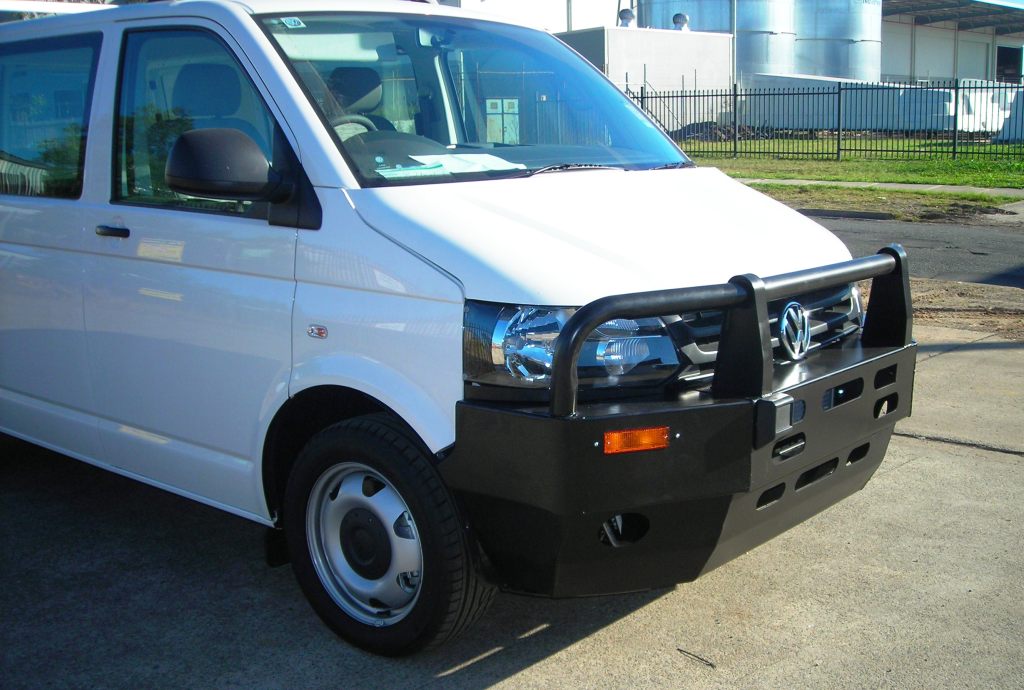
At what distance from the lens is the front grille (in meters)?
3.29

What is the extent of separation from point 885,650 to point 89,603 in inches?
110

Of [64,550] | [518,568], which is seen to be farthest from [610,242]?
[64,550]

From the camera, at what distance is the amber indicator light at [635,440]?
120 inches

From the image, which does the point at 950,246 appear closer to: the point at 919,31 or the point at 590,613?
the point at 590,613

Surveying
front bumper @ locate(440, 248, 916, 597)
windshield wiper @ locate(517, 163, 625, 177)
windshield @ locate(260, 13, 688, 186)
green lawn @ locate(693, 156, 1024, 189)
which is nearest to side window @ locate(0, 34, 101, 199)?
windshield @ locate(260, 13, 688, 186)

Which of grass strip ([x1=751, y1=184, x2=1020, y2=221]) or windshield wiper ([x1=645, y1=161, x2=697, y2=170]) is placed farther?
grass strip ([x1=751, y1=184, x2=1020, y2=221])

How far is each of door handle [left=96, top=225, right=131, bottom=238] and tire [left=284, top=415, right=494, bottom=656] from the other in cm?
118

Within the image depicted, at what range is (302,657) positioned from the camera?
12.4 feet

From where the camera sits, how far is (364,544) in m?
3.71

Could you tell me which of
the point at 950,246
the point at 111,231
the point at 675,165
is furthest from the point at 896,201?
the point at 111,231

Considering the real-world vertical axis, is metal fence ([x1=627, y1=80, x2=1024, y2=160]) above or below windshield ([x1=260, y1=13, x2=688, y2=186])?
above

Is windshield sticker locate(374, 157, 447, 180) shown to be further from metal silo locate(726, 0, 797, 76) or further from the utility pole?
metal silo locate(726, 0, 797, 76)

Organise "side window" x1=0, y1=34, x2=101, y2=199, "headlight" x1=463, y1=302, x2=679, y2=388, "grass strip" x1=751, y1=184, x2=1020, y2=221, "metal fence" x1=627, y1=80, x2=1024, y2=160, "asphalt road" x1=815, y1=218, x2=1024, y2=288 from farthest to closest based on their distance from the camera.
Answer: "metal fence" x1=627, y1=80, x2=1024, y2=160, "grass strip" x1=751, y1=184, x2=1020, y2=221, "asphalt road" x1=815, y1=218, x2=1024, y2=288, "side window" x1=0, y1=34, x2=101, y2=199, "headlight" x1=463, y1=302, x2=679, y2=388

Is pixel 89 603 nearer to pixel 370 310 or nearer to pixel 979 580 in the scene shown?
pixel 370 310
